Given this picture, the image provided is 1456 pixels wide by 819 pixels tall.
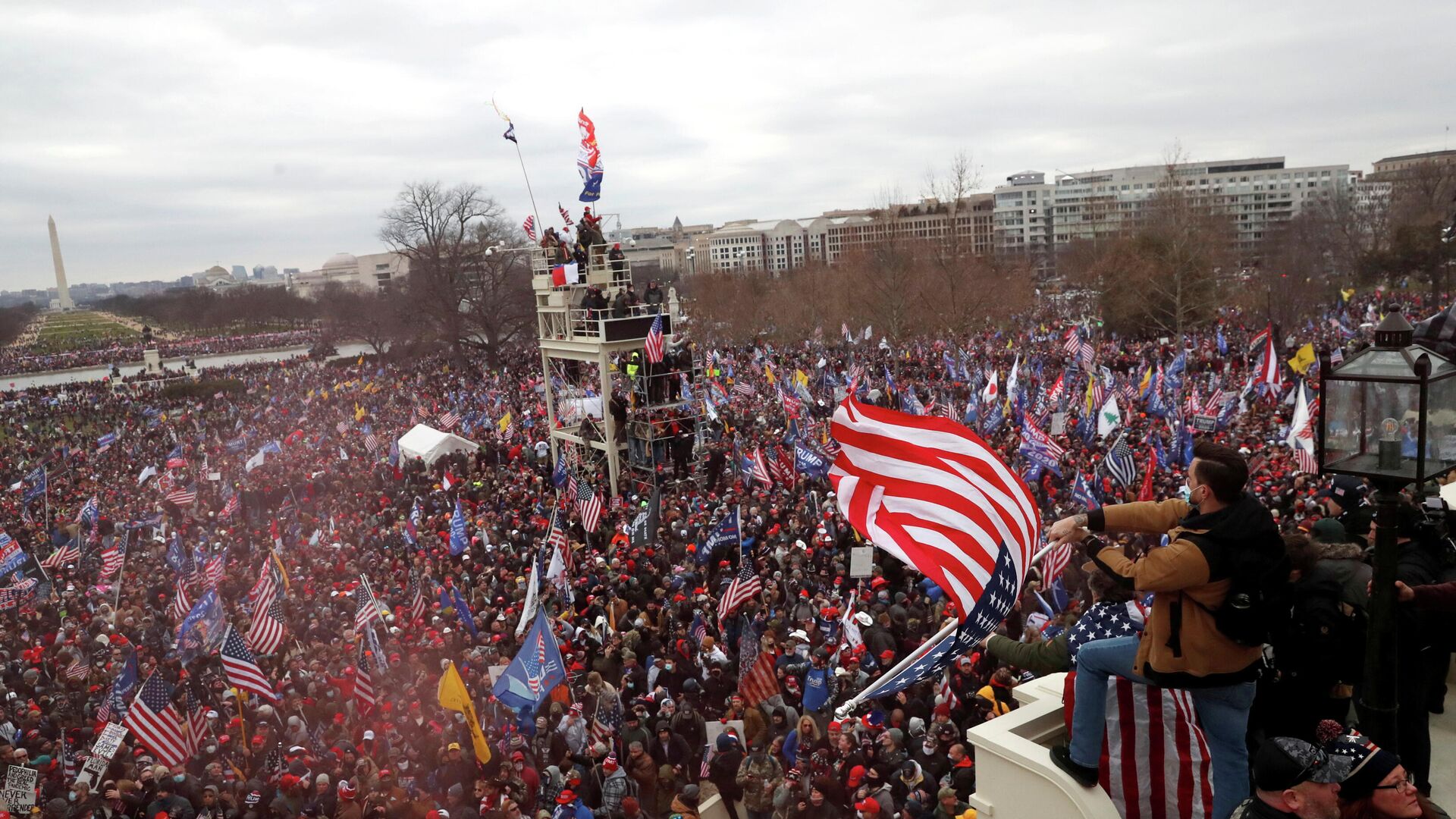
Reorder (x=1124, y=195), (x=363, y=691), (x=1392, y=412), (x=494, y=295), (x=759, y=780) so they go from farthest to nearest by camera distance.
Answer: (x=1124, y=195)
(x=494, y=295)
(x=363, y=691)
(x=759, y=780)
(x=1392, y=412)

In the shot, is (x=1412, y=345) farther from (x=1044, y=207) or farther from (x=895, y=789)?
(x=1044, y=207)

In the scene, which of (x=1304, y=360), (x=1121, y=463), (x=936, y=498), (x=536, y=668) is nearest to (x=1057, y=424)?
(x=1121, y=463)

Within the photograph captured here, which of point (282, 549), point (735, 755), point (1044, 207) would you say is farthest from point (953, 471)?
point (1044, 207)

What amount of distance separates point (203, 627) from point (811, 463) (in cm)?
1048

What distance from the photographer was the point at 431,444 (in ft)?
85.8

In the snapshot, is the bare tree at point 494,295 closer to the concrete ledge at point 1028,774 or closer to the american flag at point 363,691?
the american flag at point 363,691

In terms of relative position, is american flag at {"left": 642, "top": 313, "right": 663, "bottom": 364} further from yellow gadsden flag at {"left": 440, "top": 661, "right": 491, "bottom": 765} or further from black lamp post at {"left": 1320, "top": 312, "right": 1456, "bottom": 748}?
black lamp post at {"left": 1320, "top": 312, "right": 1456, "bottom": 748}

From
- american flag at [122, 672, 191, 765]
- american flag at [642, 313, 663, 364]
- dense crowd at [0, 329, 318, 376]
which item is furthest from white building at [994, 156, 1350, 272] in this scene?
american flag at [122, 672, 191, 765]

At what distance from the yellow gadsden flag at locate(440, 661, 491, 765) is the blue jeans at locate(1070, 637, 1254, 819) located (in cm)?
632

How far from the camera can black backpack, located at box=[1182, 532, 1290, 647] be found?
3.58m

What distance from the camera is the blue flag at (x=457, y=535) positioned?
648 inches

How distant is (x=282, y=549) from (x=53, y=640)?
16.8ft

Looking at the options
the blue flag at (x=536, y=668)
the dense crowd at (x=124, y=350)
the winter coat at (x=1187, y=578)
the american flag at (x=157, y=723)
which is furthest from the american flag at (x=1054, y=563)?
the dense crowd at (x=124, y=350)

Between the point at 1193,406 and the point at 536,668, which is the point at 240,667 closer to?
the point at 536,668
